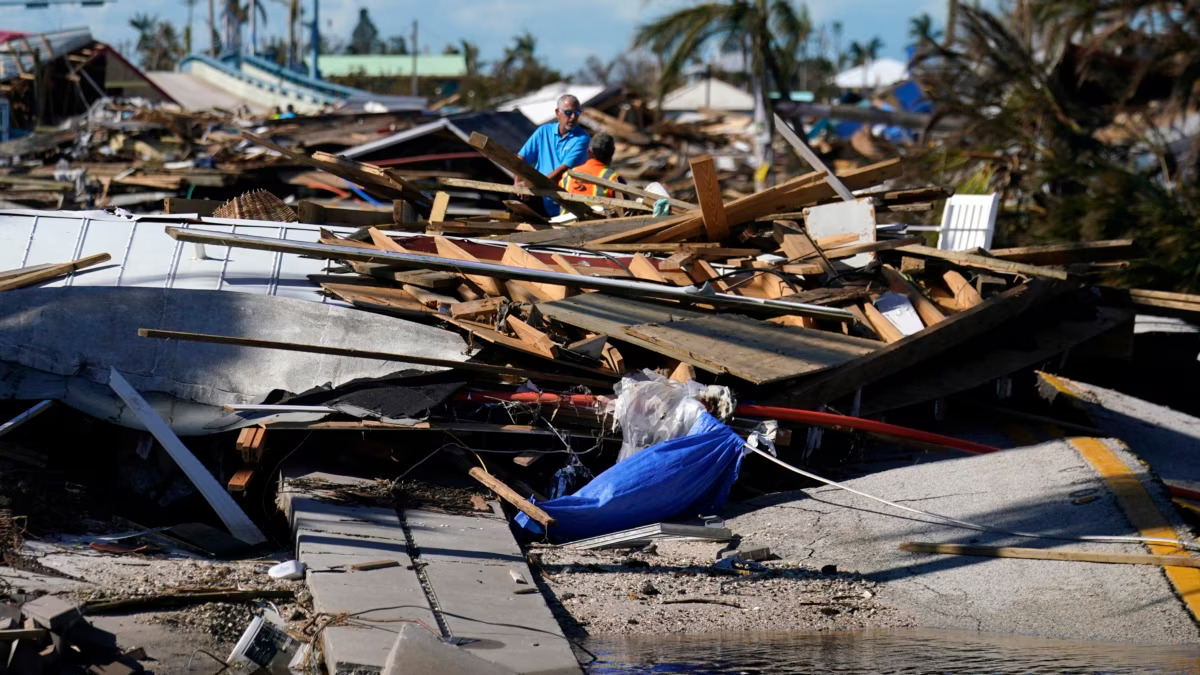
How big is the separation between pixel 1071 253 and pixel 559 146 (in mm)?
4424

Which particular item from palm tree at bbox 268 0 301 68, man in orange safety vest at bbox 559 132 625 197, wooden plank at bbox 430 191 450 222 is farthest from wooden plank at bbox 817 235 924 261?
palm tree at bbox 268 0 301 68

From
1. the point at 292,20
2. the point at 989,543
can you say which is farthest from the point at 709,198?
the point at 292,20

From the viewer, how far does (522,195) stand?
1037 cm

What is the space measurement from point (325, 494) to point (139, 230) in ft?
12.0

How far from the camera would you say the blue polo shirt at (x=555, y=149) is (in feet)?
35.6

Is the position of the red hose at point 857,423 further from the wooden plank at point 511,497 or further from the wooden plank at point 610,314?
the wooden plank at point 511,497

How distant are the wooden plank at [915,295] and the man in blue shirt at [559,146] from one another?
3150 millimetres

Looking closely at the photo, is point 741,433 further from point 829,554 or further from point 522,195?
point 522,195

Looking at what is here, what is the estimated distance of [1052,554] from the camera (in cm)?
594

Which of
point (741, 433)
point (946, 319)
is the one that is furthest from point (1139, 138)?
point (741, 433)

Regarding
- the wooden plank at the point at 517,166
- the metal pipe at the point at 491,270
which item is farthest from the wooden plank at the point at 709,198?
the wooden plank at the point at 517,166

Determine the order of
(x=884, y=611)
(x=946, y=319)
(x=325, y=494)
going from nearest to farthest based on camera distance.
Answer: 1. (x=884, y=611)
2. (x=325, y=494)
3. (x=946, y=319)

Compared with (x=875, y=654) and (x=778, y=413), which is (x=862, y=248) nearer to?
(x=778, y=413)

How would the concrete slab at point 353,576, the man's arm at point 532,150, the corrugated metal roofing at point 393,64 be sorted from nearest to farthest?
the concrete slab at point 353,576 → the man's arm at point 532,150 → the corrugated metal roofing at point 393,64
